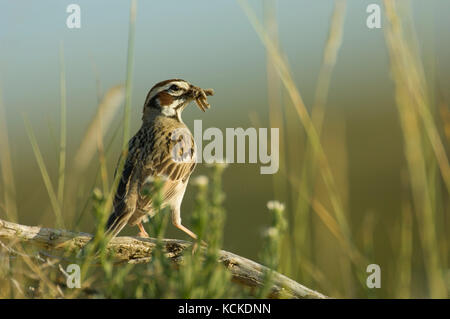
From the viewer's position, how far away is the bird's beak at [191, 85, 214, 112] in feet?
22.0

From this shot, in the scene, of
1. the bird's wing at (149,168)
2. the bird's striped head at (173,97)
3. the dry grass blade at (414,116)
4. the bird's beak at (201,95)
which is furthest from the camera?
the bird's striped head at (173,97)

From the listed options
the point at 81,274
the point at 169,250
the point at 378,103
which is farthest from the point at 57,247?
the point at 378,103

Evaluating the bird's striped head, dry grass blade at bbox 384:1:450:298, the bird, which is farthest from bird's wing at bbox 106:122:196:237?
dry grass blade at bbox 384:1:450:298

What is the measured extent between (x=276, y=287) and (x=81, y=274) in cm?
139

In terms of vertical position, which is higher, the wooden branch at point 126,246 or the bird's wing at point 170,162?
the bird's wing at point 170,162

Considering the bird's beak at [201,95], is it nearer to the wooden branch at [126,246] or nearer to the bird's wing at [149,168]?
the bird's wing at [149,168]

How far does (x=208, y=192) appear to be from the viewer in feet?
9.67

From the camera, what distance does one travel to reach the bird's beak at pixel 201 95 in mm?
6715

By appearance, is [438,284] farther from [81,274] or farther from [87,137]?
[87,137]
